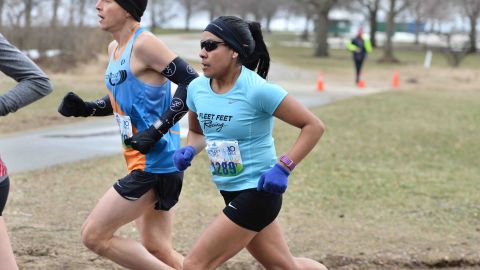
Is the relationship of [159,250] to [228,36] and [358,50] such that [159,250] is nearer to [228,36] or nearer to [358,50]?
[228,36]

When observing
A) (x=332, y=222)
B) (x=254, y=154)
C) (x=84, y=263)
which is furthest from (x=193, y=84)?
(x=332, y=222)

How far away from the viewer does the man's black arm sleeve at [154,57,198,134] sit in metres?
4.40

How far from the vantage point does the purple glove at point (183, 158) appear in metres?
4.21

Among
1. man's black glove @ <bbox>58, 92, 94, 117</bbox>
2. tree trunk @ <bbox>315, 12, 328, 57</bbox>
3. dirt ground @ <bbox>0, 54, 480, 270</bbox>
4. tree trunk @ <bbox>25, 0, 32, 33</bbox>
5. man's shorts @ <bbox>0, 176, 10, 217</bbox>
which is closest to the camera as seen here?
man's shorts @ <bbox>0, 176, 10, 217</bbox>

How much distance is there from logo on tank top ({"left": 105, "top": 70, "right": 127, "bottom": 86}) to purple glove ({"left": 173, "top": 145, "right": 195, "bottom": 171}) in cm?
56

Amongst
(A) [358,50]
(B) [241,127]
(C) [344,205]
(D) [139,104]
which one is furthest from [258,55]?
(A) [358,50]

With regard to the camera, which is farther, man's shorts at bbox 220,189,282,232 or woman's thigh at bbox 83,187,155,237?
woman's thigh at bbox 83,187,155,237

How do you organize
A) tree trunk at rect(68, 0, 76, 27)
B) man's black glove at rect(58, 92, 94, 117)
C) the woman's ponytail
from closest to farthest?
the woman's ponytail
man's black glove at rect(58, 92, 94, 117)
tree trunk at rect(68, 0, 76, 27)

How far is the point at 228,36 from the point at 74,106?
119 centimetres

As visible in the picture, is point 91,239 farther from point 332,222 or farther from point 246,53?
point 332,222

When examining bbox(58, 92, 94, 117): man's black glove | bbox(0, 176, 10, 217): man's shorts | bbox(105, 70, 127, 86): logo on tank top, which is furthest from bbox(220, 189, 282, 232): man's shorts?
bbox(58, 92, 94, 117): man's black glove

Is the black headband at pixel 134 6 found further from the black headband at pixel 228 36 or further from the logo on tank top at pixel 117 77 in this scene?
the black headband at pixel 228 36

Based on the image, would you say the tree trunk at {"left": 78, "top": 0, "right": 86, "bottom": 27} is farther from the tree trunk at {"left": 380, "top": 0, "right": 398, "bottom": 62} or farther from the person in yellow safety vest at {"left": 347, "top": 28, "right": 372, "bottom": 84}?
the tree trunk at {"left": 380, "top": 0, "right": 398, "bottom": 62}

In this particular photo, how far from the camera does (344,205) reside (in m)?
8.47
